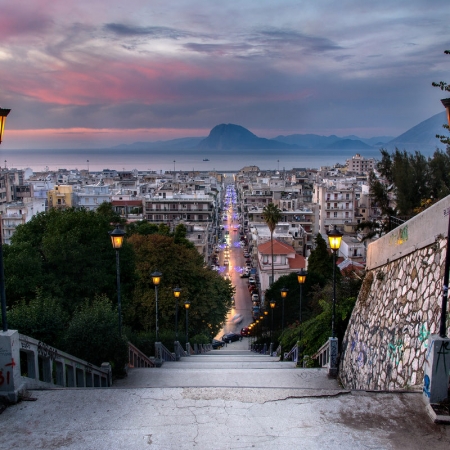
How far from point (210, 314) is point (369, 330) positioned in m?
20.4

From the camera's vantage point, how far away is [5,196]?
78.6 m

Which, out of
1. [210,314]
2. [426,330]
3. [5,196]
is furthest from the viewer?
[5,196]

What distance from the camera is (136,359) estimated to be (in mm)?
12078

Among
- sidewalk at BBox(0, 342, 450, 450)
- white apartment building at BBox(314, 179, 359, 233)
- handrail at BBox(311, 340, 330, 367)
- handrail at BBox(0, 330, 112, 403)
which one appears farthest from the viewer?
white apartment building at BBox(314, 179, 359, 233)

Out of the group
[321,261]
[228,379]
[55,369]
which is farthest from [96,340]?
[321,261]

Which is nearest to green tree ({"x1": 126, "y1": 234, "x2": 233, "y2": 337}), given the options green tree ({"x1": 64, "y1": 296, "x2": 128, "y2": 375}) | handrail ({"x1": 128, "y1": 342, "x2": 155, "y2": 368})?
handrail ({"x1": 128, "y1": 342, "x2": 155, "y2": 368})

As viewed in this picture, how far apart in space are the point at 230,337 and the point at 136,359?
28.0 meters

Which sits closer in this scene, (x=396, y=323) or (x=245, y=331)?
(x=396, y=323)

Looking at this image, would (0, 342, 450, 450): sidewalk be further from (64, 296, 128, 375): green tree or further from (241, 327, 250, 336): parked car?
(241, 327, 250, 336): parked car

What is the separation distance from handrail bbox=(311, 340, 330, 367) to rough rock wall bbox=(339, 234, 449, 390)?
40cm

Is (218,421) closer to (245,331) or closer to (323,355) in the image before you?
(323,355)

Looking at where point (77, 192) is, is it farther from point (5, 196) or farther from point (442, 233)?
point (442, 233)

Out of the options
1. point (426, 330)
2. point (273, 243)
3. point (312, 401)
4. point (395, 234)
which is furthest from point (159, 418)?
point (273, 243)

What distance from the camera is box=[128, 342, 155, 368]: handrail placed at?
37.1 feet
